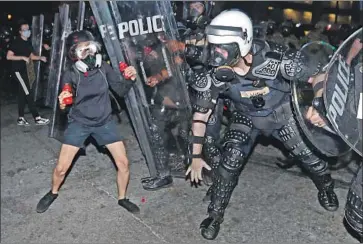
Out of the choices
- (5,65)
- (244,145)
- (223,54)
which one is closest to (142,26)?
(223,54)

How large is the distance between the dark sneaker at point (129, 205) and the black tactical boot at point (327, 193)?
1.82 m

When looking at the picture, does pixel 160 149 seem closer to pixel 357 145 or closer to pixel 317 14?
pixel 357 145

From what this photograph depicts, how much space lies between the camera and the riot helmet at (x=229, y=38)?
4090mm

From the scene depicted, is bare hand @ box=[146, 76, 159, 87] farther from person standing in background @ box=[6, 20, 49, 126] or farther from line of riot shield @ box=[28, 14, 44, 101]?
line of riot shield @ box=[28, 14, 44, 101]

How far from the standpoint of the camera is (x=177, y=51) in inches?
207

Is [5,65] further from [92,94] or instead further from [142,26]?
[92,94]

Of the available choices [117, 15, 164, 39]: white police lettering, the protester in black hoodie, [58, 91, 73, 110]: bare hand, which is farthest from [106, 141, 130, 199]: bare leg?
[117, 15, 164, 39]: white police lettering

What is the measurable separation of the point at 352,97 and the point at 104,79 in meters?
2.51

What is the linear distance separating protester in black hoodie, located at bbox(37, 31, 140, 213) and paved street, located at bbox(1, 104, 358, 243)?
0.34m

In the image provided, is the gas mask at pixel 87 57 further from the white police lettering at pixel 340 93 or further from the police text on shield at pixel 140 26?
the white police lettering at pixel 340 93

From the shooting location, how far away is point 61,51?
21.7 ft

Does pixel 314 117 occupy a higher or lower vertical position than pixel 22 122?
higher

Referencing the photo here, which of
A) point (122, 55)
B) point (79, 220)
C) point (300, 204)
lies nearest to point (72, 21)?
point (122, 55)

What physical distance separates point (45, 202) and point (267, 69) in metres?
2.59
